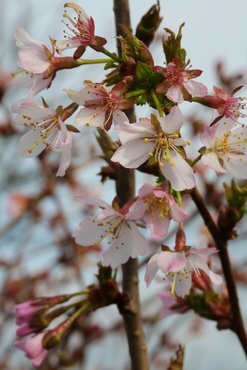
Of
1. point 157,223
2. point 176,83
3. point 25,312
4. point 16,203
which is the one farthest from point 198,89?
point 16,203

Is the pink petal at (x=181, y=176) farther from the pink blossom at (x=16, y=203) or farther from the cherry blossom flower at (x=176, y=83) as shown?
the pink blossom at (x=16, y=203)

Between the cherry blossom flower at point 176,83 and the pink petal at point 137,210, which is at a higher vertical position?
the cherry blossom flower at point 176,83

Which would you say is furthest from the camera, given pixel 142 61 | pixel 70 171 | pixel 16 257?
pixel 70 171

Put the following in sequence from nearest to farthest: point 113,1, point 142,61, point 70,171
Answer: point 142,61, point 113,1, point 70,171

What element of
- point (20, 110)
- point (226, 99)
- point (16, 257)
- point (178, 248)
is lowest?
point (16, 257)

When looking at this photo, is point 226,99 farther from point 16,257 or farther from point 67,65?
point 16,257

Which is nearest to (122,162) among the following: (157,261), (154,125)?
(154,125)

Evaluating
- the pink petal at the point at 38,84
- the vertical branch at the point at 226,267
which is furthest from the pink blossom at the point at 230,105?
the pink petal at the point at 38,84

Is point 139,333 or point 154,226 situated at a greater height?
point 154,226
